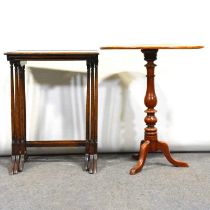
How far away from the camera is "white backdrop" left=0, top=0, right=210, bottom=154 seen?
2.78 meters

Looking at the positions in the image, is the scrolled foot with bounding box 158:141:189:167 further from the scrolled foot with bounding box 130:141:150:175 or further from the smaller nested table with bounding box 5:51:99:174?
the smaller nested table with bounding box 5:51:99:174

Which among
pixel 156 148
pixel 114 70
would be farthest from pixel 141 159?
pixel 114 70

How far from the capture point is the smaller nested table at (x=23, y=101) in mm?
2363

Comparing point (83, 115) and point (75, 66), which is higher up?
point (75, 66)

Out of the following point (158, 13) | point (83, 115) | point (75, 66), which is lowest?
point (83, 115)

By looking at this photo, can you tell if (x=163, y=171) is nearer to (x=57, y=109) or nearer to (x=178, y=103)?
(x=178, y=103)

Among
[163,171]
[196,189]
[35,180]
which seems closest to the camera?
[196,189]

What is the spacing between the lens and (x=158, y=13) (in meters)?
2.84

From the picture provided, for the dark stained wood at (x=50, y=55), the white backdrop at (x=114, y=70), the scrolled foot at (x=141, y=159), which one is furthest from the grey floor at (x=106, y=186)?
the dark stained wood at (x=50, y=55)

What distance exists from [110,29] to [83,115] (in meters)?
0.65

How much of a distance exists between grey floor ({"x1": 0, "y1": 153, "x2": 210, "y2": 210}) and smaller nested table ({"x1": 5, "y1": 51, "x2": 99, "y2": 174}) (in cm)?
10

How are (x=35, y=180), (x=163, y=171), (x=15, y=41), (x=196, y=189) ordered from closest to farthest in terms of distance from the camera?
(x=196, y=189)
(x=35, y=180)
(x=163, y=171)
(x=15, y=41)

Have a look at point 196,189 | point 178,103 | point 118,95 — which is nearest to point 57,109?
point 118,95

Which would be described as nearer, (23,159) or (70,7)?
(23,159)
